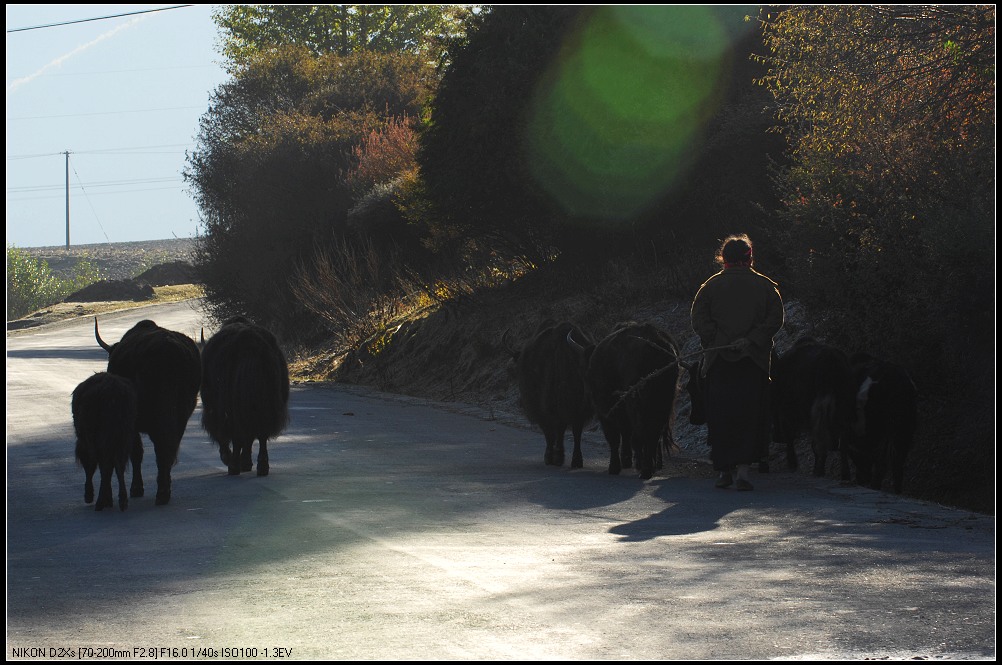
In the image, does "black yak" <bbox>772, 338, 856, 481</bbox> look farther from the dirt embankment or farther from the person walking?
the dirt embankment

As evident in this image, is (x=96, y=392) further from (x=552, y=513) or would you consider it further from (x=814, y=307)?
(x=814, y=307)

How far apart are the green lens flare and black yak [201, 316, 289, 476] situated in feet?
40.3

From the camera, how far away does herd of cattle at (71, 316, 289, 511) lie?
422 inches

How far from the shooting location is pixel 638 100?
23.9 m

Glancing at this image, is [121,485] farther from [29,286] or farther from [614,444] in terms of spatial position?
[29,286]

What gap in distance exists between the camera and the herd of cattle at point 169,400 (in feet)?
35.1

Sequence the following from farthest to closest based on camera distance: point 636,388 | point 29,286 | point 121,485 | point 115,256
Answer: point 115,256 → point 29,286 → point 636,388 → point 121,485

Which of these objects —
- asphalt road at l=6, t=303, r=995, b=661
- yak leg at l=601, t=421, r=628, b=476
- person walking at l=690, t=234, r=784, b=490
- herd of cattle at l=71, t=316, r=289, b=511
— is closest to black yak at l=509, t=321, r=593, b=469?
asphalt road at l=6, t=303, r=995, b=661

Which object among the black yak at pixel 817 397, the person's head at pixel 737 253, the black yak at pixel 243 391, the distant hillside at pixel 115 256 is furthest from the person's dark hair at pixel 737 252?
the distant hillside at pixel 115 256

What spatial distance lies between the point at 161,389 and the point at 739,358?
16.6 ft

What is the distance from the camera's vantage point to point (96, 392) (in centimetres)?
1068

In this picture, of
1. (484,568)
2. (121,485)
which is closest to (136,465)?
(121,485)

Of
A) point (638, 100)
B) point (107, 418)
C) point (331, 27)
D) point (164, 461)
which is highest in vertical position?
Answer: point (331, 27)

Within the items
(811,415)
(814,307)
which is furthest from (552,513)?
(814,307)
